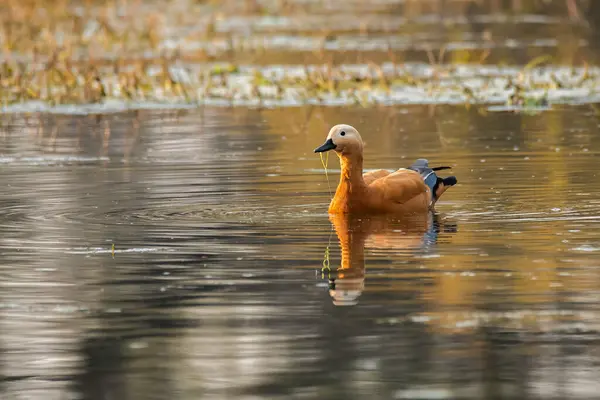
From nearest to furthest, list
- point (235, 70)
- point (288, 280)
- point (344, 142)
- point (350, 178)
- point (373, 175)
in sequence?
point (288, 280), point (350, 178), point (344, 142), point (373, 175), point (235, 70)

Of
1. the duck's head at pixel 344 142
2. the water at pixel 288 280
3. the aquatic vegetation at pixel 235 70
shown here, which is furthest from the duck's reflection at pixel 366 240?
the aquatic vegetation at pixel 235 70

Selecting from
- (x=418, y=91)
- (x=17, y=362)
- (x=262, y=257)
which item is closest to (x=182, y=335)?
(x=17, y=362)

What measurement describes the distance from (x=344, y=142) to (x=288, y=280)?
3408 millimetres

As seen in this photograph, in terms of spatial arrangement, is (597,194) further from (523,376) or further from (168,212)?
(523,376)

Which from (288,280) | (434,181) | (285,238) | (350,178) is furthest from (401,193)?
(288,280)

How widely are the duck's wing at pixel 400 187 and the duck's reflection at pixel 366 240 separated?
170mm

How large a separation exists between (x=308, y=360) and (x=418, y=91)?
16.9 metres

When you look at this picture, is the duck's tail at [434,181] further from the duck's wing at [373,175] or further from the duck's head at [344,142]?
the duck's head at [344,142]

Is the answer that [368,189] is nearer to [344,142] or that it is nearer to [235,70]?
[344,142]

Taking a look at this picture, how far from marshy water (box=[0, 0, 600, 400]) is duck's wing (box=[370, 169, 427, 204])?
0.23 m

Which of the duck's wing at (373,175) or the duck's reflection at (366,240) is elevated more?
the duck's wing at (373,175)

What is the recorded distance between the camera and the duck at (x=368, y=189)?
12.2 metres

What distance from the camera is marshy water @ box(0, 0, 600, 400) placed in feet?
23.3

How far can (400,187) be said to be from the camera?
1230cm
